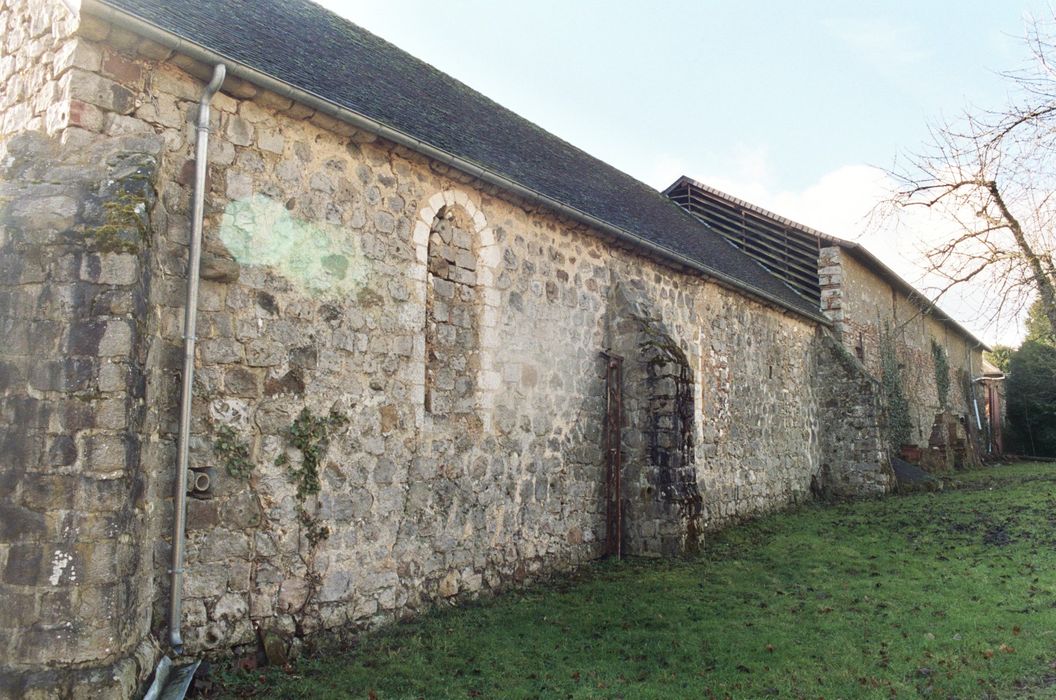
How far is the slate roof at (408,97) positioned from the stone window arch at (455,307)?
0.63 m

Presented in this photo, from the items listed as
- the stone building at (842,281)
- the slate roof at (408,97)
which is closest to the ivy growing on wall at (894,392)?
the stone building at (842,281)

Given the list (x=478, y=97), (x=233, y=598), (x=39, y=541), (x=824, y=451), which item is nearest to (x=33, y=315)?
(x=39, y=541)

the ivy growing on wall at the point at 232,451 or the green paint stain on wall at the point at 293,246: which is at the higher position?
the green paint stain on wall at the point at 293,246

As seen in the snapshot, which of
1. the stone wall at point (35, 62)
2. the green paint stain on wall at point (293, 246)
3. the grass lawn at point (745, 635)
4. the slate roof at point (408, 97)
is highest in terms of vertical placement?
the slate roof at point (408, 97)

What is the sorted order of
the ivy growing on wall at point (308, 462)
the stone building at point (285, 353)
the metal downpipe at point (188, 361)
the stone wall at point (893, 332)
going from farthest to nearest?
the stone wall at point (893, 332) → the ivy growing on wall at point (308, 462) → the metal downpipe at point (188, 361) → the stone building at point (285, 353)

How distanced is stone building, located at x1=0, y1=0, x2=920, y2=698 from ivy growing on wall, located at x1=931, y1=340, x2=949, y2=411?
1912 centimetres

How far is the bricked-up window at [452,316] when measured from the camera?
7105 millimetres

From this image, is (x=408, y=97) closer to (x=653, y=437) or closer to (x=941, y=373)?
(x=653, y=437)

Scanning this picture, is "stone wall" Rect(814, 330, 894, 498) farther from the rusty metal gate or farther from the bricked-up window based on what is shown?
the bricked-up window

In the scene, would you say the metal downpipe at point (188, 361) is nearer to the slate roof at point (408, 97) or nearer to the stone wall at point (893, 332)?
the slate roof at point (408, 97)

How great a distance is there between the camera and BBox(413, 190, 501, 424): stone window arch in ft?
23.0

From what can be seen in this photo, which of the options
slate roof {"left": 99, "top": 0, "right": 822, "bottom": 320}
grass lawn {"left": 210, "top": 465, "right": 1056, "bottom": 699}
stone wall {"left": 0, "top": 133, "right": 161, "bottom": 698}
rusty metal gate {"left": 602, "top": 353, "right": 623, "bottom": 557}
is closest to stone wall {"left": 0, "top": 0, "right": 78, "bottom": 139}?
slate roof {"left": 99, "top": 0, "right": 822, "bottom": 320}

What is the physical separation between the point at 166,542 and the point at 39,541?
2.88ft

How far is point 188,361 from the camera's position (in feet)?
16.4
